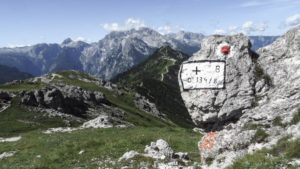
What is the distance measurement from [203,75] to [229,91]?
2.03 m

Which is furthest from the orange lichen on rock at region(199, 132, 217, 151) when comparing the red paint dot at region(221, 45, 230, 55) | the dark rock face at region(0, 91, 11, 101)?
the dark rock face at region(0, 91, 11, 101)

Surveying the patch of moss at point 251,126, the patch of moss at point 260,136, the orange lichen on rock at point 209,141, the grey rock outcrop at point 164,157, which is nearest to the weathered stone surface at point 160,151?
the grey rock outcrop at point 164,157

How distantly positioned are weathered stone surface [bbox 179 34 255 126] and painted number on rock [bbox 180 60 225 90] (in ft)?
1.01

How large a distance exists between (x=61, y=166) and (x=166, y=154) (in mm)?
8200

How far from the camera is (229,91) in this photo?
27.7m

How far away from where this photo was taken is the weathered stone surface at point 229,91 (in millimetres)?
27516

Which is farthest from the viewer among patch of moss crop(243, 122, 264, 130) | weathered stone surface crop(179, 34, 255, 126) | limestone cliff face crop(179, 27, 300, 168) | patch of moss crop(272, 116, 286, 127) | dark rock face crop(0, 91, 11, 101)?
dark rock face crop(0, 91, 11, 101)

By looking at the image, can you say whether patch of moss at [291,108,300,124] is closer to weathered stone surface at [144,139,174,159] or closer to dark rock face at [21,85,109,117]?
weathered stone surface at [144,139,174,159]

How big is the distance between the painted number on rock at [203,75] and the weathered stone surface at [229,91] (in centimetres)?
31

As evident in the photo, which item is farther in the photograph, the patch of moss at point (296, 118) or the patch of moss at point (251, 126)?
the patch of moss at point (251, 126)

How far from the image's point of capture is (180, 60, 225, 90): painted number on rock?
28000 mm

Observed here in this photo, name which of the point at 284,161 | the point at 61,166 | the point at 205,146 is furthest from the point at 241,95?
the point at 61,166

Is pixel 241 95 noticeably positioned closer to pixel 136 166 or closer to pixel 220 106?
pixel 220 106

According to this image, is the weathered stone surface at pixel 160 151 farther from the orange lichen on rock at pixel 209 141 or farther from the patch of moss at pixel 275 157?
the patch of moss at pixel 275 157
